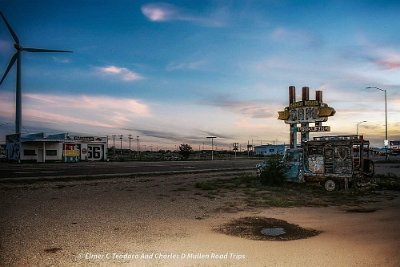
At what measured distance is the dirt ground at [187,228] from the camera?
6.51 m

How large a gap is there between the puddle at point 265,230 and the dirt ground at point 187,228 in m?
0.19

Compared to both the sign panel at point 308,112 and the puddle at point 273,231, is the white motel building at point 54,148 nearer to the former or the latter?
the sign panel at point 308,112

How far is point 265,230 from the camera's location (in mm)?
8781

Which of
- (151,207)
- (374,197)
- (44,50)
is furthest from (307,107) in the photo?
(44,50)

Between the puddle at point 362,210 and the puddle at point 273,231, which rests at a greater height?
the puddle at point 273,231

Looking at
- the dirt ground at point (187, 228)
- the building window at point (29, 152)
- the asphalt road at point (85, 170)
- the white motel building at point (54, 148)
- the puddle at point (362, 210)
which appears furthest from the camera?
the building window at point (29, 152)

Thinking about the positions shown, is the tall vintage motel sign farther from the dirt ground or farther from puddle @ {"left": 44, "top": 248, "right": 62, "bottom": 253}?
puddle @ {"left": 44, "top": 248, "right": 62, "bottom": 253}

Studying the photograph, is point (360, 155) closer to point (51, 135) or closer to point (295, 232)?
point (295, 232)

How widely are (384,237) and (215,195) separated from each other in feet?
27.6

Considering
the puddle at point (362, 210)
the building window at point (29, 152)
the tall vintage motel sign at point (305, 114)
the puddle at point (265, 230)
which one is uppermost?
the tall vintage motel sign at point (305, 114)

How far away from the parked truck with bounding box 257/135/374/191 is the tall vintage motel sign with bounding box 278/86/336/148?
8.46 m

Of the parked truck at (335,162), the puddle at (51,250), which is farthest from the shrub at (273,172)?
the puddle at (51,250)

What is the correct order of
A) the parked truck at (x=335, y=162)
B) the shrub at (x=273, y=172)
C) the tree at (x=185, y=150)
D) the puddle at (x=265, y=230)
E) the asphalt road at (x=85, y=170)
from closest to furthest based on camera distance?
the puddle at (x=265, y=230), the parked truck at (x=335, y=162), the shrub at (x=273, y=172), the asphalt road at (x=85, y=170), the tree at (x=185, y=150)

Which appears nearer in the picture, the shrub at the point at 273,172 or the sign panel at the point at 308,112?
the shrub at the point at 273,172
